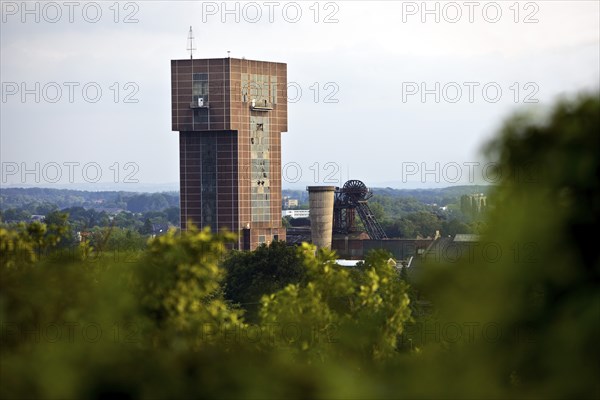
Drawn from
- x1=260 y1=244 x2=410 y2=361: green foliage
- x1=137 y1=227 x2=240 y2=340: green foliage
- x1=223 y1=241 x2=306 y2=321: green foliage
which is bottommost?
x1=223 y1=241 x2=306 y2=321: green foliage

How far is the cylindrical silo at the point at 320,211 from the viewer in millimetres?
87694

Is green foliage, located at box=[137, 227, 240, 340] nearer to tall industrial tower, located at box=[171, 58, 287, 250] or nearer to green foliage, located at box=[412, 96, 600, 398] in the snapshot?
green foliage, located at box=[412, 96, 600, 398]

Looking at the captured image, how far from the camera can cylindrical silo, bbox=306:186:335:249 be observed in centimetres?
8769

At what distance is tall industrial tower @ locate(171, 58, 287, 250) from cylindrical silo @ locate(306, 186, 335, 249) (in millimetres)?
4329

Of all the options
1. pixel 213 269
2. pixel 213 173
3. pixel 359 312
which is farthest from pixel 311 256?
pixel 213 173

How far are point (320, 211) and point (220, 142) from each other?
372 inches

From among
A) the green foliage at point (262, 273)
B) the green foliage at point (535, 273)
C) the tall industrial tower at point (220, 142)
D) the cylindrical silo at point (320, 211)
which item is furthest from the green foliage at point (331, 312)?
the cylindrical silo at point (320, 211)

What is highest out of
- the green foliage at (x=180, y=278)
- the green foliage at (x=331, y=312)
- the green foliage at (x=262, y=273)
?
the green foliage at (x=180, y=278)

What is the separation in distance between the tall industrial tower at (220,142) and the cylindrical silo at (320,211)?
14.2ft

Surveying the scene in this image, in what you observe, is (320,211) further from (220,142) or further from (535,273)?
(535,273)

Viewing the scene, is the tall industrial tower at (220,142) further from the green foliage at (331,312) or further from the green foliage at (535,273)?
the green foliage at (535,273)

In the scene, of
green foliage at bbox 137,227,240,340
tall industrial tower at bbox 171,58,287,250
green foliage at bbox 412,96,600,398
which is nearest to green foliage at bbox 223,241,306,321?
tall industrial tower at bbox 171,58,287,250

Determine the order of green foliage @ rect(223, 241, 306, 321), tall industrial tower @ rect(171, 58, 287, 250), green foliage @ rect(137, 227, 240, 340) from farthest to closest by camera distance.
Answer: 1. tall industrial tower @ rect(171, 58, 287, 250)
2. green foliage @ rect(223, 241, 306, 321)
3. green foliage @ rect(137, 227, 240, 340)

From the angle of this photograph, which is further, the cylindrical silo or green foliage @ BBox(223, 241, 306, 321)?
the cylindrical silo
